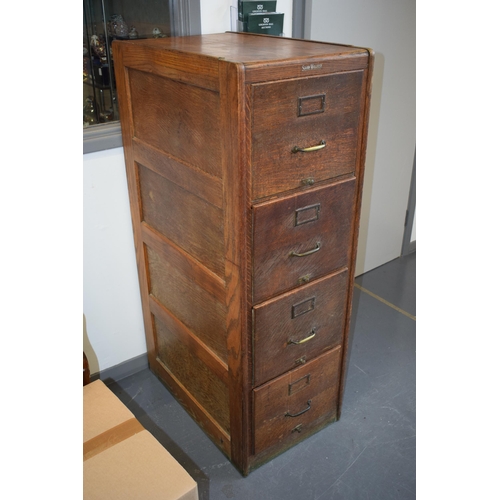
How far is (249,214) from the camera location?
4.50ft

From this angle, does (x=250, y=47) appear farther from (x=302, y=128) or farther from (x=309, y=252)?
(x=309, y=252)

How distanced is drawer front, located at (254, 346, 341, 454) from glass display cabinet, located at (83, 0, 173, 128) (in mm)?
1178

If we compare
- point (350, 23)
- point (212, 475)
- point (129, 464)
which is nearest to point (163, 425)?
point (212, 475)

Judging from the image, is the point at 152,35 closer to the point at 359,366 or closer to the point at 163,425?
the point at 163,425

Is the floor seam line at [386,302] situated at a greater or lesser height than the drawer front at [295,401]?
lesser

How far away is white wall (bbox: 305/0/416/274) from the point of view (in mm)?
2297

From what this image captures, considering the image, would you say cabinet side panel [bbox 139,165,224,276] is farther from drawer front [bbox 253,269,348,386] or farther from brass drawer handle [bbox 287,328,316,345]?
brass drawer handle [bbox 287,328,316,345]

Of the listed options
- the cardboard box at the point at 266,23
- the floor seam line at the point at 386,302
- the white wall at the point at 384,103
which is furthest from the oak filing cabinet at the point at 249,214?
the floor seam line at the point at 386,302

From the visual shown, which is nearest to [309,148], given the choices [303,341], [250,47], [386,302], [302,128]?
[302,128]

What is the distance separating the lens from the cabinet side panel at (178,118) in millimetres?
1395

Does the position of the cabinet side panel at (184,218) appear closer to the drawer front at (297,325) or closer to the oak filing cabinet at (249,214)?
the oak filing cabinet at (249,214)

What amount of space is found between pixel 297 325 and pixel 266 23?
117 centimetres

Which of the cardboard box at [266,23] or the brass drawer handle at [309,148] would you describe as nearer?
the brass drawer handle at [309,148]

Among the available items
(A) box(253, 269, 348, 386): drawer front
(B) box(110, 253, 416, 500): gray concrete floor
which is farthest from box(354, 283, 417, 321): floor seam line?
(A) box(253, 269, 348, 386): drawer front
